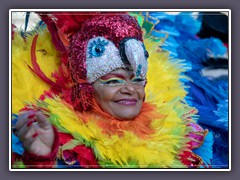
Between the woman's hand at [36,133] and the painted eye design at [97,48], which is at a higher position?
the painted eye design at [97,48]

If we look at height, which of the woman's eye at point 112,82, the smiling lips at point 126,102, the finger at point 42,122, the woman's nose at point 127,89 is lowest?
the finger at point 42,122

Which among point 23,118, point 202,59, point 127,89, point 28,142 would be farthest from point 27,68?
point 202,59

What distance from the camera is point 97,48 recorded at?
8.59 ft

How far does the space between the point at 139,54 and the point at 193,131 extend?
1.71 feet

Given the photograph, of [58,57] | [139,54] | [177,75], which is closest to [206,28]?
[177,75]

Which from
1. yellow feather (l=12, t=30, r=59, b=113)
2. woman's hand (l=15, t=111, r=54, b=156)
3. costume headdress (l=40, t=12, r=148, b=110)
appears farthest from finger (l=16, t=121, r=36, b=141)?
costume headdress (l=40, t=12, r=148, b=110)

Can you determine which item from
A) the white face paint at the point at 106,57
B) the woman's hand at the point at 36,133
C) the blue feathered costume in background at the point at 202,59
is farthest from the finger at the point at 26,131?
the blue feathered costume in background at the point at 202,59

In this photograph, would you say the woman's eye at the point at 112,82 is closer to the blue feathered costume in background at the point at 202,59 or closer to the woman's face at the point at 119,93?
the woman's face at the point at 119,93

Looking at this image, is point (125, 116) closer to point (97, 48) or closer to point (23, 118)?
point (97, 48)

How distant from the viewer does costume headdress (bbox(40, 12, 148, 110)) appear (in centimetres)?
261

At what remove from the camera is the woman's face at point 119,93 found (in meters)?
2.64

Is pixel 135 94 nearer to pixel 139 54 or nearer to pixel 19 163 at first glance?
pixel 139 54

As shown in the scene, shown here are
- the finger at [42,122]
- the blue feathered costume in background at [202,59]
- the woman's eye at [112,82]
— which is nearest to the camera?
the finger at [42,122]

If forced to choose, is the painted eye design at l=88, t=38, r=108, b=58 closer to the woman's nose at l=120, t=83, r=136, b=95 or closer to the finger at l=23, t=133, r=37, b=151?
the woman's nose at l=120, t=83, r=136, b=95
